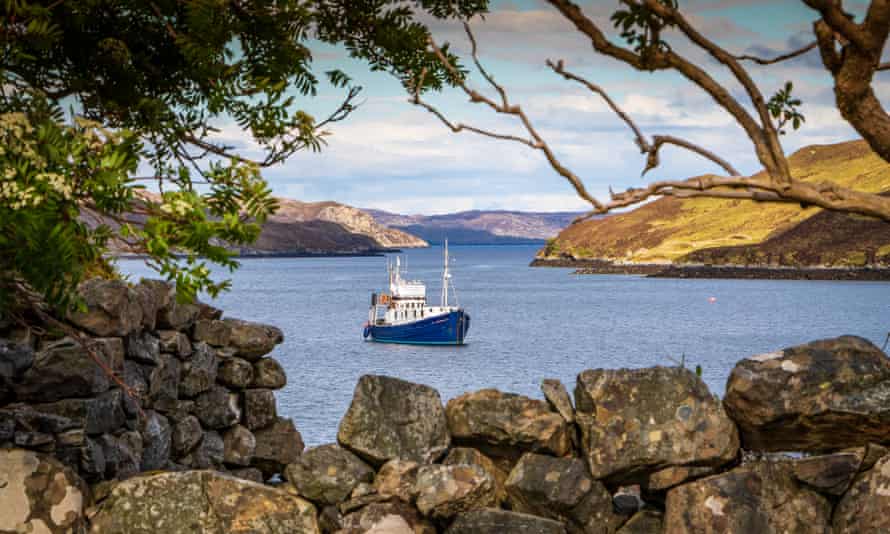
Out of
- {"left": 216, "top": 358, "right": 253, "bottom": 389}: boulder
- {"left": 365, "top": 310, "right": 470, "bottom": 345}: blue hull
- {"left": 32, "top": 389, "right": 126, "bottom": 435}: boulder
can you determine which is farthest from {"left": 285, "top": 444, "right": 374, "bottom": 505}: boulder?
{"left": 365, "top": 310, "right": 470, "bottom": 345}: blue hull

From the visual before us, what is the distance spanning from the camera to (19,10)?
598 centimetres

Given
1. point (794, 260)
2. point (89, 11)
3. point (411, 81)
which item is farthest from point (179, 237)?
point (794, 260)

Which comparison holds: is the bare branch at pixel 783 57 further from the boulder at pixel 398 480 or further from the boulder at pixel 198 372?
the boulder at pixel 198 372

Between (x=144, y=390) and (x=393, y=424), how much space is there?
3.75 m

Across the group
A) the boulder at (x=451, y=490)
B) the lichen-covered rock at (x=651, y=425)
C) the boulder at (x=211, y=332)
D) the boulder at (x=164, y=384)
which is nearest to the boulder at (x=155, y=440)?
the boulder at (x=164, y=384)

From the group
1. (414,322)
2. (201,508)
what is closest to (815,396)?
(201,508)

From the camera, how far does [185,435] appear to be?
10555mm

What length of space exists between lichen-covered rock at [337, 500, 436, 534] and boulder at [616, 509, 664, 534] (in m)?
1.43

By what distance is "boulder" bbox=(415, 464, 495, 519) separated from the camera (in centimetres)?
674

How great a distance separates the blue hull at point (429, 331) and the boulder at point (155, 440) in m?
71.5

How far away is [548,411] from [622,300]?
126252 mm

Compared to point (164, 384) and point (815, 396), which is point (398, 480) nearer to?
point (815, 396)

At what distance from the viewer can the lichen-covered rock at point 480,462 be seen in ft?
23.5

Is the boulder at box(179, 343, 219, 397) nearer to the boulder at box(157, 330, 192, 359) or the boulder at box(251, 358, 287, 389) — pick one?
the boulder at box(157, 330, 192, 359)
